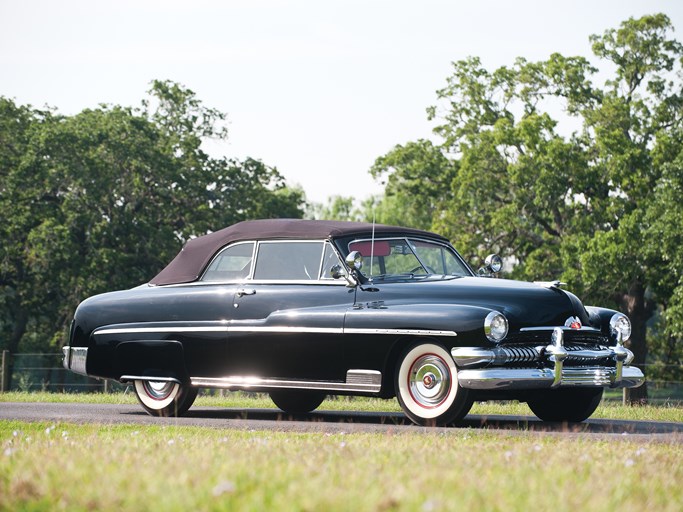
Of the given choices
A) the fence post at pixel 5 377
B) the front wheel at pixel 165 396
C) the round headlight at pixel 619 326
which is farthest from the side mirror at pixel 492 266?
A: the fence post at pixel 5 377

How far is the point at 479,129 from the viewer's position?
4191 centimetres

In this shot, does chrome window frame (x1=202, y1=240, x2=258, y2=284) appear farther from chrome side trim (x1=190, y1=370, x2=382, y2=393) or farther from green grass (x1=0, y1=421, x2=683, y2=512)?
green grass (x1=0, y1=421, x2=683, y2=512)

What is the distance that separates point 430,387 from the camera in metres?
10.2

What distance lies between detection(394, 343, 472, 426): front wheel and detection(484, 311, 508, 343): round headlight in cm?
43

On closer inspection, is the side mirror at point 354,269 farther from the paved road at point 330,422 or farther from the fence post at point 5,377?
the fence post at point 5,377

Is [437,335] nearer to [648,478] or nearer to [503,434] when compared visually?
[503,434]

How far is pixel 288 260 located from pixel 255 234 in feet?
1.82

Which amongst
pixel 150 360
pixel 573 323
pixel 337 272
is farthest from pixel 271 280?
pixel 573 323

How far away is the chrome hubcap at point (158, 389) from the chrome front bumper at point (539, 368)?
376 centimetres

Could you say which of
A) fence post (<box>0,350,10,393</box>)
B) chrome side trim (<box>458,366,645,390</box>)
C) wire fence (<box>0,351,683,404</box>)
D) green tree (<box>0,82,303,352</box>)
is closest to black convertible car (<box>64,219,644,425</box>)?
chrome side trim (<box>458,366,645,390</box>)

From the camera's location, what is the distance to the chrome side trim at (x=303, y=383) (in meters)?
10.5

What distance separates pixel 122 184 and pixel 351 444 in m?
34.1

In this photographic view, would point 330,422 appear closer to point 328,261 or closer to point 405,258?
point 328,261

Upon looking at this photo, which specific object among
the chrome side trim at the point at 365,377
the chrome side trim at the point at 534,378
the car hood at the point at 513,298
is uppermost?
the car hood at the point at 513,298
